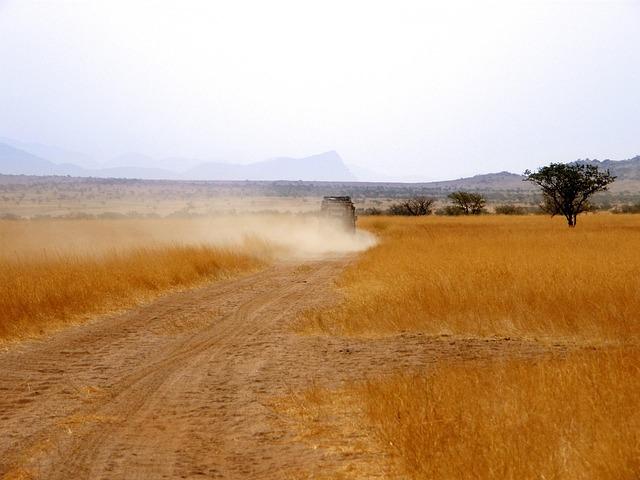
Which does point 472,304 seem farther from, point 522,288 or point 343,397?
point 343,397

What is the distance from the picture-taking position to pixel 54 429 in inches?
273

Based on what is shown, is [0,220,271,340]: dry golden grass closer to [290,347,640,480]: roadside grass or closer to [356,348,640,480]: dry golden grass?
[290,347,640,480]: roadside grass

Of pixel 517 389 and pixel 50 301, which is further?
pixel 50 301

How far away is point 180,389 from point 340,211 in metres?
29.1

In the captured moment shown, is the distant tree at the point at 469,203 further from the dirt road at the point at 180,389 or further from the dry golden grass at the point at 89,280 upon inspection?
the dirt road at the point at 180,389

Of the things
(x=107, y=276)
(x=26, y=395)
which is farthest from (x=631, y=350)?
(x=107, y=276)

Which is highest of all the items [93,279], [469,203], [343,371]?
[93,279]

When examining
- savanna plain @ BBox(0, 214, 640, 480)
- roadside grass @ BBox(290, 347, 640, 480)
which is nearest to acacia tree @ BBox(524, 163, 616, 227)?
savanna plain @ BBox(0, 214, 640, 480)

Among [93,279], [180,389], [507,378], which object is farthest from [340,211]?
[507,378]

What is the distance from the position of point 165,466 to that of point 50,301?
848 centimetres

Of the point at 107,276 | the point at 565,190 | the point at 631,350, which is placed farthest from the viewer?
the point at 565,190

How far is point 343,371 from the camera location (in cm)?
920

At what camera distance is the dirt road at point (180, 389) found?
6000 millimetres

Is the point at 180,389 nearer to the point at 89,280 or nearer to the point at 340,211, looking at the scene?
the point at 89,280
